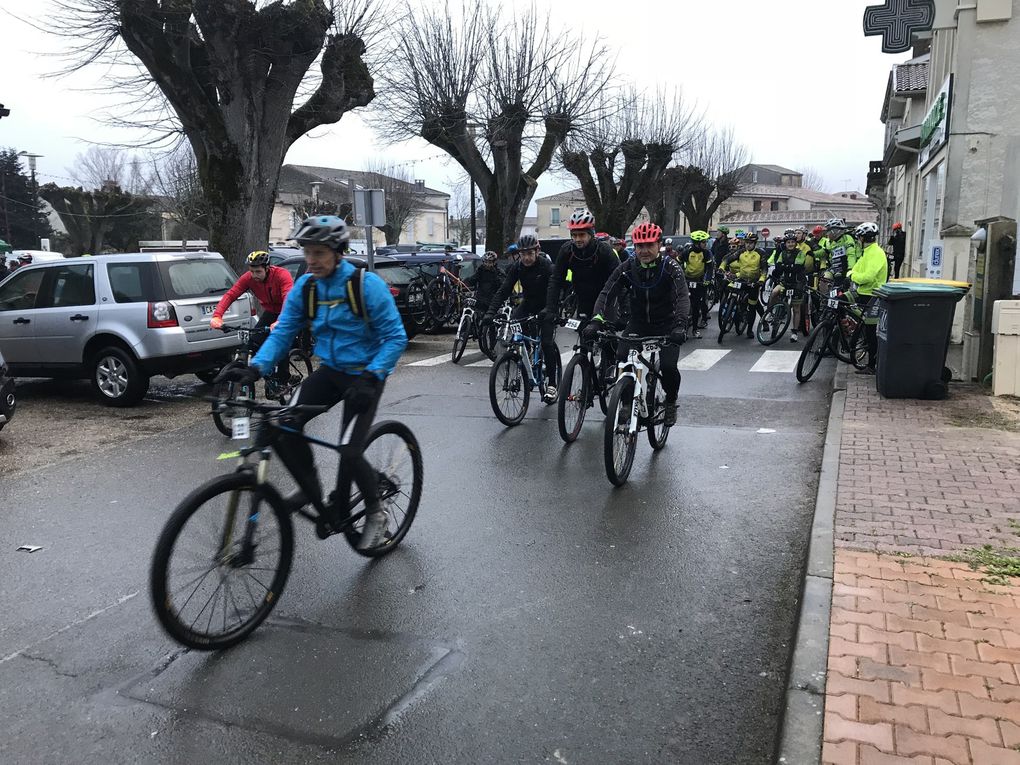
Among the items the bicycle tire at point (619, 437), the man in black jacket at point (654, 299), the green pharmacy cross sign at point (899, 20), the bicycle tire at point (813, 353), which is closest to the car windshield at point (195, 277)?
the man in black jacket at point (654, 299)

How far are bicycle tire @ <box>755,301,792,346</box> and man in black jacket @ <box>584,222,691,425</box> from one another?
7.96 metres

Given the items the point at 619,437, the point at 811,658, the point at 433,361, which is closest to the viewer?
the point at 811,658

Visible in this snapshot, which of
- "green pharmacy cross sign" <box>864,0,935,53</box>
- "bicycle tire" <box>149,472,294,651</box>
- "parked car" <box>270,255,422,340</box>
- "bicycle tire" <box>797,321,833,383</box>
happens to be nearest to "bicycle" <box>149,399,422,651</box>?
"bicycle tire" <box>149,472,294,651</box>

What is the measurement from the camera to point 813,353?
1088 centimetres

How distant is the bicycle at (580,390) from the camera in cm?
723

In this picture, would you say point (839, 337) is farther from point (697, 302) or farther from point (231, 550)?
point (231, 550)

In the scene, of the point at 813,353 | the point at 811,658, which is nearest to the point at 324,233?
the point at 811,658

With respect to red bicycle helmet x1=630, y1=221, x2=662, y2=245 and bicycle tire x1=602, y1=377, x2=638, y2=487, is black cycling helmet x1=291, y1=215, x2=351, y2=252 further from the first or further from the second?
red bicycle helmet x1=630, y1=221, x2=662, y2=245

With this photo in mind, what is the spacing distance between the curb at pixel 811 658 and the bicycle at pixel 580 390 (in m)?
2.38

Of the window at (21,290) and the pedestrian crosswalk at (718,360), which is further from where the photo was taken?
the pedestrian crosswalk at (718,360)

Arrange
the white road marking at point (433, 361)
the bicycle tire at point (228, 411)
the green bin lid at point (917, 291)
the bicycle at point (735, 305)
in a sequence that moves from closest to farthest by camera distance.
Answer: the bicycle tire at point (228, 411) < the green bin lid at point (917, 291) < the white road marking at point (433, 361) < the bicycle at point (735, 305)

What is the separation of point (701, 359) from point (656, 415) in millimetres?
6403

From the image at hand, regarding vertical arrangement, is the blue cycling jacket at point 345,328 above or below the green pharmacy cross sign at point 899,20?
below

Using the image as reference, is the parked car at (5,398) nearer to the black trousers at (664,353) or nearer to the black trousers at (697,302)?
the black trousers at (664,353)
